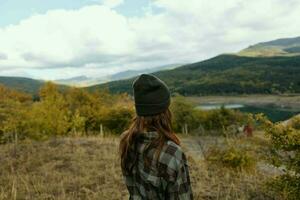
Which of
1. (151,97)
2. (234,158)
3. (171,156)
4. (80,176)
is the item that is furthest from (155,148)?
(234,158)

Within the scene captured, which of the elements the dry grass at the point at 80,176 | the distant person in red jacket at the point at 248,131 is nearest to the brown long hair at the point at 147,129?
the dry grass at the point at 80,176

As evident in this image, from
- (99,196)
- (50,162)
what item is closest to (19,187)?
(99,196)

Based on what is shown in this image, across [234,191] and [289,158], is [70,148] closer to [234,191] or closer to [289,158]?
[234,191]

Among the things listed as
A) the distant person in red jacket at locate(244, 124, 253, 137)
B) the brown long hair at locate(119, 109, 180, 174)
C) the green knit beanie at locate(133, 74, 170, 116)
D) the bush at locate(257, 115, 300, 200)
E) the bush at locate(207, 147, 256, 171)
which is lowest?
the distant person in red jacket at locate(244, 124, 253, 137)

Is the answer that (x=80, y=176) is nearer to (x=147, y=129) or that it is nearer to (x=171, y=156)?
(x=147, y=129)

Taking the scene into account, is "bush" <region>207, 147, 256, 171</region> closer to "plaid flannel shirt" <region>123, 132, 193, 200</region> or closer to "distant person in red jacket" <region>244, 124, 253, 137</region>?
"distant person in red jacket" <region>244, 124, 253, 137</region>

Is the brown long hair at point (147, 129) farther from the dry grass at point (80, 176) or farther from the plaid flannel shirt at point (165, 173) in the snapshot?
the dry grass at point (80, 176)

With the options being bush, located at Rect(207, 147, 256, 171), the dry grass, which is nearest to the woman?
the dry grass

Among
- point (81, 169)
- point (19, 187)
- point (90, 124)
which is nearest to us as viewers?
point (19, 187)

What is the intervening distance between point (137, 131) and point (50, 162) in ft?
22.6

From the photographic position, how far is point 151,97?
2576mm

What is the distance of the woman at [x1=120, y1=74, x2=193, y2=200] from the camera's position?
247 cm

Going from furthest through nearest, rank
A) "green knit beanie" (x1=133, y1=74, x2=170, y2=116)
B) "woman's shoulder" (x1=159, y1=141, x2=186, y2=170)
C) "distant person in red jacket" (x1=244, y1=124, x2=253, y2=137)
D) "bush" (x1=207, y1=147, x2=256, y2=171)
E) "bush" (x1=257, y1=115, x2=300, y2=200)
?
1. "distant person in red jacket" (x1=244, y1=124, x2=253, y2=137)
2. "bush" (x1=207, y1=147, x2=256, y2=171)
3. "bush" (x1=257, y1=115, x2=300, y2=200)
4. "green knit beanie" (x1=133, y1=74, x2=170, y2=116)
5. "woman's shoulder" (x1=159, y1=141, x2=186, y2=170)

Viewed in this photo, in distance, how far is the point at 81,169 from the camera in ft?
27.1
